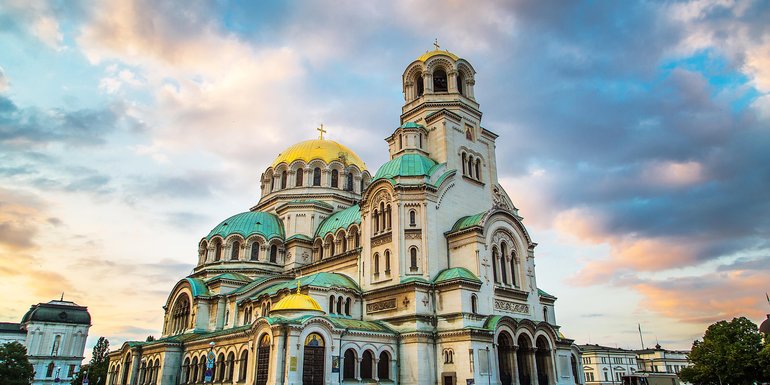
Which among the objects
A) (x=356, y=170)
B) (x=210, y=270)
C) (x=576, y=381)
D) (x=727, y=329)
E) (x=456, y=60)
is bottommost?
(x=576, y=381)

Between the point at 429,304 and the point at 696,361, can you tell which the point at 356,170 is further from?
the point at 696,361

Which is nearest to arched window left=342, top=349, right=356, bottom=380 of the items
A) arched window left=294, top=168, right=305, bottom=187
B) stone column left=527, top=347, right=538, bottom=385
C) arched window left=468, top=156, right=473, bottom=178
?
stone column left=527, top=347, right=538, bottom=385

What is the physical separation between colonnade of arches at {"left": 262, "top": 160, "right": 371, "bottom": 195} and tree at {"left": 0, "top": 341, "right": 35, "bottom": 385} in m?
25.4

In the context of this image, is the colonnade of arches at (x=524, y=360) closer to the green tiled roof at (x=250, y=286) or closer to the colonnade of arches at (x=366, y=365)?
the colonnade of arches at (x=366, y=365)

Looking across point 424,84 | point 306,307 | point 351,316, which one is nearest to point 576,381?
point 351,316

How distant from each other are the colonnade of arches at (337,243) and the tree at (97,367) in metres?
27.5

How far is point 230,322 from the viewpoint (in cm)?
4322

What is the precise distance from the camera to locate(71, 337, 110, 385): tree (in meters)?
60.5

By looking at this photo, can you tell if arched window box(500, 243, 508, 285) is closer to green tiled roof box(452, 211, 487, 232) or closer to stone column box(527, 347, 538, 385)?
green tiled roof box(452, 211, 487, 232)

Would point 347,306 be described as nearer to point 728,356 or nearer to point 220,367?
point 220,367

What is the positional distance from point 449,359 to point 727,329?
23517mm

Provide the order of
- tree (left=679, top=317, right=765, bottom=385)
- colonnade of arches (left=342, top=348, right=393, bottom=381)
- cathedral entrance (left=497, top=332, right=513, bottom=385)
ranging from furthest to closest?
tree (left=679, top=317, right=765, bottom=385) → cathedral entrance (left=497, top=332, right=513, bottom=385) → colonnade of arches (left=342, top=348, right=393, bottom=381)

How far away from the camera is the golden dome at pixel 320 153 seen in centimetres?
5400

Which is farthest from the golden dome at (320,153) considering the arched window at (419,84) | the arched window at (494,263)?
the arched window at (494,263)
